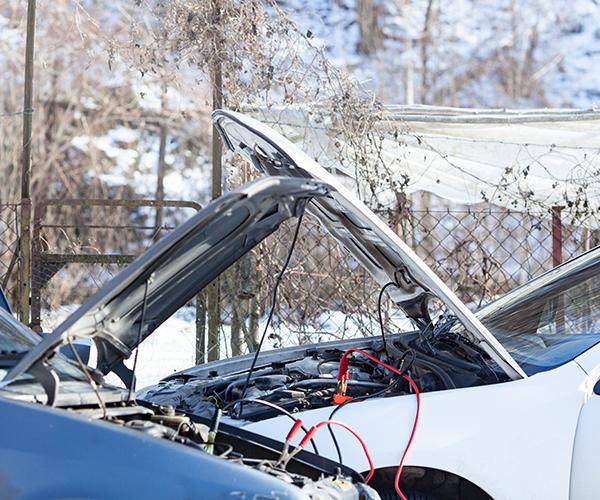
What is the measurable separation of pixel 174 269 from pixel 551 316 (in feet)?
5.99

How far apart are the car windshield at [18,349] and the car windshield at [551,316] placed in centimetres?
171

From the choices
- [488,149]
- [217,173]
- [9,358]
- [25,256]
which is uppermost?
[488,149]

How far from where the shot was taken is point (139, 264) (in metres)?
2.62

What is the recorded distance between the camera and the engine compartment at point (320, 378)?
347 centimetres

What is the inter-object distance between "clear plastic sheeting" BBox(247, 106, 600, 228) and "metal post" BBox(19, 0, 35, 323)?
5.31ft

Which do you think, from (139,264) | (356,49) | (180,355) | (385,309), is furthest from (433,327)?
(356,49)

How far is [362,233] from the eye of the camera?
3641 mm

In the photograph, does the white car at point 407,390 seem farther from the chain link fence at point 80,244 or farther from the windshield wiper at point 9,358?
the chain link fence at point 80,244

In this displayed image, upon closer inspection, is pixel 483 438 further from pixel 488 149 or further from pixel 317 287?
pixel 488 149

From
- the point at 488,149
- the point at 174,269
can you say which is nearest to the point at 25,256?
the point at 174,269

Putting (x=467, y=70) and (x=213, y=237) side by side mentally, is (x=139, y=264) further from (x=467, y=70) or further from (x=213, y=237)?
(x=467, y=70)

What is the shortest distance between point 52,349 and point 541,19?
19423 mm

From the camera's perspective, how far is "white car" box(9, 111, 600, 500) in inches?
123

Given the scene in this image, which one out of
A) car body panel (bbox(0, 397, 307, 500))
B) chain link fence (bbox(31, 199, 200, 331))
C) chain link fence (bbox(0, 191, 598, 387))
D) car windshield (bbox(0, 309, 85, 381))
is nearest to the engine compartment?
car windshield (bbox(0, 309, 85, 381))
